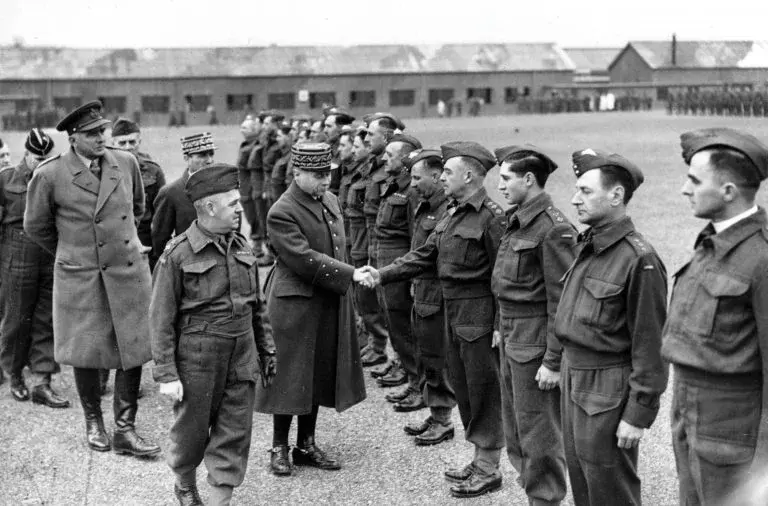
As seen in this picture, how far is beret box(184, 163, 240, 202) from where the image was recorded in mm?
5176

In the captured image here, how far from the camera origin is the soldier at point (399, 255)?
7.84 metres

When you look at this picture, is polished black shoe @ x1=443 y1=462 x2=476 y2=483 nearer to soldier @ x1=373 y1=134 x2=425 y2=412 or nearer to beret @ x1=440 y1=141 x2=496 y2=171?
soldier @ x1=373 y1=134 x2=425 y2=412

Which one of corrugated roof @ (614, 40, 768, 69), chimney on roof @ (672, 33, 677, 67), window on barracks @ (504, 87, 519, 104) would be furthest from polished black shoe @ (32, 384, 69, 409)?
chimney on roof @ (672, 33, 677, 67)

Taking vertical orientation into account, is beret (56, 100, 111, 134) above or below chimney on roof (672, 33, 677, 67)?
below

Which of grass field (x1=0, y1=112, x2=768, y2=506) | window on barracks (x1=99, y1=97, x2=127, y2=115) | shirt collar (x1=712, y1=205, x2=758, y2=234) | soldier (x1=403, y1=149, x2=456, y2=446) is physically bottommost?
grass field (x1=0, y1=112, x2=768, y2=506)

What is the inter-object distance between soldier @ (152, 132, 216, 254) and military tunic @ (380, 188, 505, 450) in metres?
2.81

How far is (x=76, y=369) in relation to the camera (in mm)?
6621

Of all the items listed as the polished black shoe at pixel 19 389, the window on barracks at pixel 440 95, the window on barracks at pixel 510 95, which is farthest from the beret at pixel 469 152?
the window on barracks at pixel 510 95

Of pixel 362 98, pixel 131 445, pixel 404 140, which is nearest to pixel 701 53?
pixel 362 98

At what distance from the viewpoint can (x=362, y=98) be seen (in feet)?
183

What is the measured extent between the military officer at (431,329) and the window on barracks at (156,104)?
157 ft

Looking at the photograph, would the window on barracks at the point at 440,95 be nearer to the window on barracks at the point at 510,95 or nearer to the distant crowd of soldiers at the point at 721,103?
the window on barracks at the point at 510,95

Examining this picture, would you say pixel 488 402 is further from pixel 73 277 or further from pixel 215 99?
pixel 215 99

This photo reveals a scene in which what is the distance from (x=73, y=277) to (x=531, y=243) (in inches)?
130
